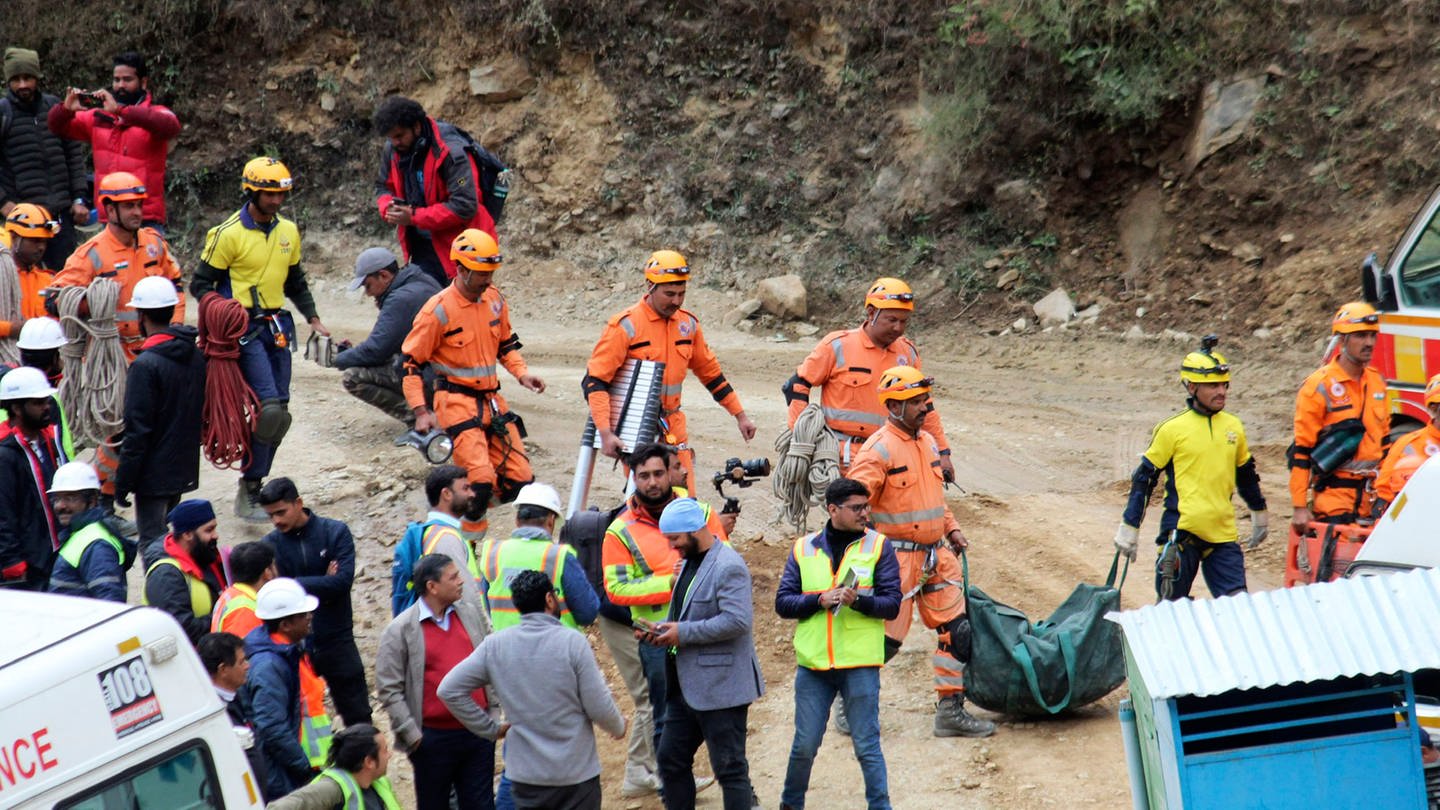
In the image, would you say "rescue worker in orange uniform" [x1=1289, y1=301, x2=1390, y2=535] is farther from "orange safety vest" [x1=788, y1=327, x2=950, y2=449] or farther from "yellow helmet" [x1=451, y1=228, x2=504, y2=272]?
"yellow helmet" [x1=451, y1=228, x2=504, y2=272]

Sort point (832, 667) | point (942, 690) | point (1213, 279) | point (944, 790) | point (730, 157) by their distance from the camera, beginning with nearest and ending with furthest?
1. point (832, 667)
2. point (944, 790)
3. point (942, 690)
4. point (1213, 279)
5. point (730, 157)

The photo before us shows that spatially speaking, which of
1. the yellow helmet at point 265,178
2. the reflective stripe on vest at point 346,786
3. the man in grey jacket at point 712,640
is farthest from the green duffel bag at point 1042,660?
the yellow helmet at point 265,178

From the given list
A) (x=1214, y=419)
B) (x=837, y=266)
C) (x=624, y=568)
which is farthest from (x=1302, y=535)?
(x=837, y=266)

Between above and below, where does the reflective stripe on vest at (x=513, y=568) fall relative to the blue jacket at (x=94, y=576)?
below

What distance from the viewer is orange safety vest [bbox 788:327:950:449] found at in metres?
8.32

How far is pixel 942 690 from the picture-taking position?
7543 mm

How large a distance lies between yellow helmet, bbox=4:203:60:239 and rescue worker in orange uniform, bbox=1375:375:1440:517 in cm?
851

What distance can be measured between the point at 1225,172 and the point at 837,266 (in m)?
4.32

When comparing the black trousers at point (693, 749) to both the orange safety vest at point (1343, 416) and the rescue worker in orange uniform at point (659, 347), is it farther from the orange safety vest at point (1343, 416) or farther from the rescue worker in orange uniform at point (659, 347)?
the orange safety vest at point (1343, 416)

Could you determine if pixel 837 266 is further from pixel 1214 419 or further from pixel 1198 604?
pixel 1198 604

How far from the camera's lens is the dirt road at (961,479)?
729cm

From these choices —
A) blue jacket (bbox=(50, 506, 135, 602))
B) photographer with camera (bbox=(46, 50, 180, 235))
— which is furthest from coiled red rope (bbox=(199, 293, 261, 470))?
photographer with camera (bbox=(46, 50, 180, 235))

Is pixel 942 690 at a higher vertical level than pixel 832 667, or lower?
lower

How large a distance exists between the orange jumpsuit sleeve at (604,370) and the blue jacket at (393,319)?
1744 mm
